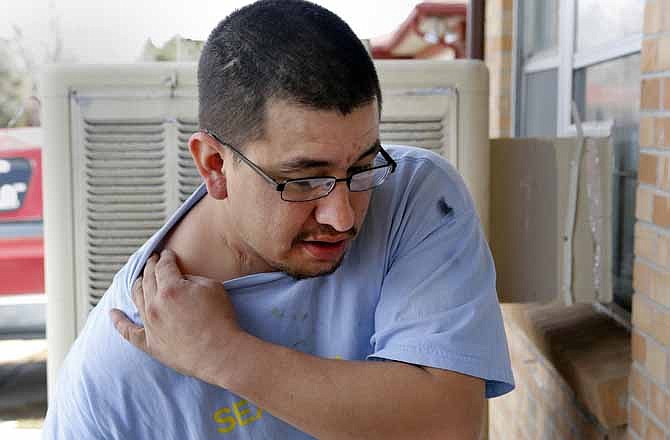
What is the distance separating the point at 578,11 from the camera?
9.39 ft

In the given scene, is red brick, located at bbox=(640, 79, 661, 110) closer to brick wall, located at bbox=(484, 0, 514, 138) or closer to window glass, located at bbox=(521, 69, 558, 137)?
window glass, located at bbox=(521, 69, 558, 137)

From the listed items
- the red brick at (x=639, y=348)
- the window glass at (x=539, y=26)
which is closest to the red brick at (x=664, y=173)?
the red brick at (x=639, y=348)

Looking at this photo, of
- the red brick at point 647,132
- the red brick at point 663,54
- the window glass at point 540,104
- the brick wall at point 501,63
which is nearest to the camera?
the red brick at point 663,54

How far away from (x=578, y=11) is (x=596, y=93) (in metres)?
0.39

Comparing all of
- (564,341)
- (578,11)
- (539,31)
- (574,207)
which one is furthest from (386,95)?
(539,31)

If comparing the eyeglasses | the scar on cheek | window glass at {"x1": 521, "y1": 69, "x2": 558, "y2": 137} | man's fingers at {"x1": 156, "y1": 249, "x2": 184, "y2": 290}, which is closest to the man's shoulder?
the scar on cheek

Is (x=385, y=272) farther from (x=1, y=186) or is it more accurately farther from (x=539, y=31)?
(x=1, y=186)

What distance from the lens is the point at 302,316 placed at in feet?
4.71

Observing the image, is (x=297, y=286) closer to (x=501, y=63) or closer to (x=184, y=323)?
(x=184, y=323)

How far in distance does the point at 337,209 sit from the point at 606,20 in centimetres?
170

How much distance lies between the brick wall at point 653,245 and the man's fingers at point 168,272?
1.10m

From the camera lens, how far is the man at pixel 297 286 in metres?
1.23

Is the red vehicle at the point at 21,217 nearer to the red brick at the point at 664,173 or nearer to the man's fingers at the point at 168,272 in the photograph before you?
the man's fingers at the point at 168,272

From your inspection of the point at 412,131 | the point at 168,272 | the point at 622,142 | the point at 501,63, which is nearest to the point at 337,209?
the point at 168,272
